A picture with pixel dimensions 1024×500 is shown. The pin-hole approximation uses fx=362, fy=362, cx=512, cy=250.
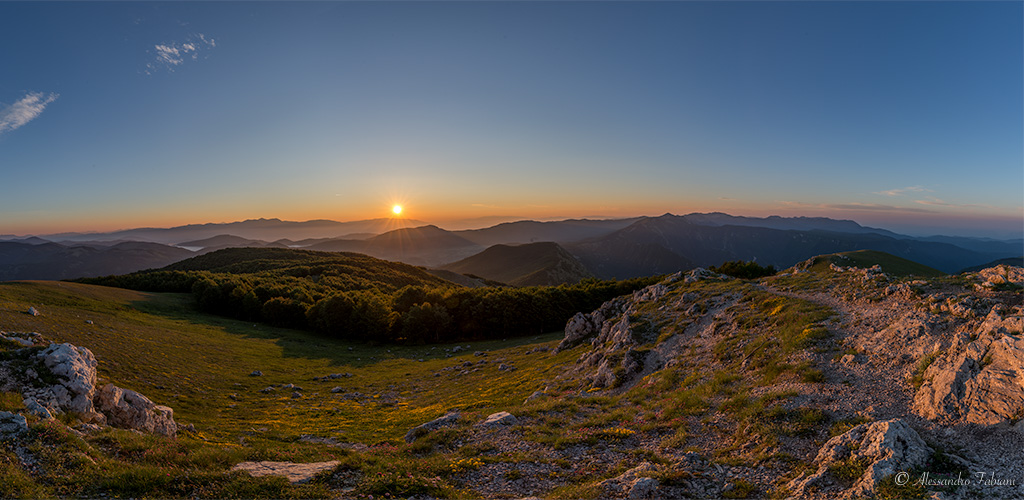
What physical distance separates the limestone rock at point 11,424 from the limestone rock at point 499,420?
21.5 meters

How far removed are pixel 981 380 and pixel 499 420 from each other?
81.7 ft

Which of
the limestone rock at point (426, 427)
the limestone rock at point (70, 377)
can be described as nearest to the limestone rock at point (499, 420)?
the limestone rock at point (426, 427)

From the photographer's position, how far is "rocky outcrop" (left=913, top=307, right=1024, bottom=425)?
15773 mm

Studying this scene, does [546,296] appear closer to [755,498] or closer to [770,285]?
[770,285]

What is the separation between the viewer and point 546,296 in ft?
322

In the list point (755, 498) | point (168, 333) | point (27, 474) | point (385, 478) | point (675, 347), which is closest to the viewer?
point (27, 474)

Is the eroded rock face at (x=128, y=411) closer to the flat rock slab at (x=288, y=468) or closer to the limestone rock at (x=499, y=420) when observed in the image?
the flat rock slab at (x=288, y=468)

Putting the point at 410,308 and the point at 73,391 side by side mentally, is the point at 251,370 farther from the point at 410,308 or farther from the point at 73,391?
the point at 410,308

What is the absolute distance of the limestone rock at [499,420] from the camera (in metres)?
24.9

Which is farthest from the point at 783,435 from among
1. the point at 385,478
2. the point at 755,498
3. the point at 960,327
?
the point at 385,478

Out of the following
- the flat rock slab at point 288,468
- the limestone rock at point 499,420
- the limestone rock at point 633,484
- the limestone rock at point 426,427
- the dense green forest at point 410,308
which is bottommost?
the dense green forest at point 410,308

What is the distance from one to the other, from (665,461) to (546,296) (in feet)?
262

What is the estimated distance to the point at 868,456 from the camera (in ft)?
47.5

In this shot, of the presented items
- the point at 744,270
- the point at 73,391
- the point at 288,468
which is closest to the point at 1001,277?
the point at 288,468
